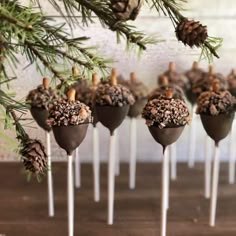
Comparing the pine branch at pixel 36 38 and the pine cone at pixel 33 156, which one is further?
the pine cone at pixel 33 156

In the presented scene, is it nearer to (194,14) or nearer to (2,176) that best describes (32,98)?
(2,176)

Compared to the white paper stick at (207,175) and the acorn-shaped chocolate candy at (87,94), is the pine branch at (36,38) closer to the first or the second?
the acorn-shaped chocolate candy at (87,94)

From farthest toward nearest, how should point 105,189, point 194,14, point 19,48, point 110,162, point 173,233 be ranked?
1. point 194,14
2. point 105,189
3. point 110,162
4. point 173,233
5. point 19,48

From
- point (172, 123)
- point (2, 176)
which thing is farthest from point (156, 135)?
point (2, 176)

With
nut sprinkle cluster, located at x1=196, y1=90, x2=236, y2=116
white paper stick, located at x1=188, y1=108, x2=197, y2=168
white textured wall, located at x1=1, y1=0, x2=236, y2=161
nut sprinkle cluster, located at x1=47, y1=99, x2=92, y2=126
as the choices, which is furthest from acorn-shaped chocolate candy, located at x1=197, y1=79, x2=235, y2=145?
white paper stick, located at x1=188, y1=108, x2=197, y2=168

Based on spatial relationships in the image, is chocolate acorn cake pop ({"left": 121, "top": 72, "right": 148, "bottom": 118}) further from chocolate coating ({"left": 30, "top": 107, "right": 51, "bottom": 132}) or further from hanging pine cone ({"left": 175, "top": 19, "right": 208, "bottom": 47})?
hanging pine cone ({"left": 175, "top": 19, "right": 208, "bottom": 47})

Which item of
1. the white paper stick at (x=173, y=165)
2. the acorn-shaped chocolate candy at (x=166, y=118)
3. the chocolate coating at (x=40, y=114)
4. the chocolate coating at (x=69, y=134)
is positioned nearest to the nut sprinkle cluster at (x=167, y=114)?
the acorn-shaped chocolate candy at (x=166, y=118)
